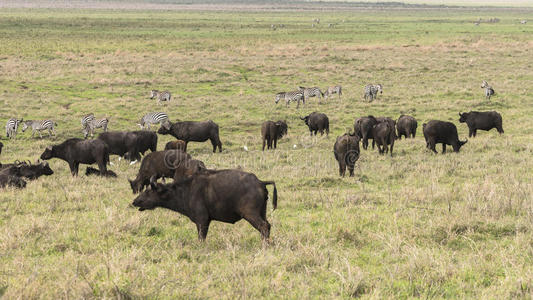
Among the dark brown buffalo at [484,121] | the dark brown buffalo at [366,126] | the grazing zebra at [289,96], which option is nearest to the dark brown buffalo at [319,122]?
the dark brown buffalo at [366,126]

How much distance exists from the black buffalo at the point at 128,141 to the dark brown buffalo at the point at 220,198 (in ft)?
32.0

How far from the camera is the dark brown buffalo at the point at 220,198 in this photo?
25.9ft

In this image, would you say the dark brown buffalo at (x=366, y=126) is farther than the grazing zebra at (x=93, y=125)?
No

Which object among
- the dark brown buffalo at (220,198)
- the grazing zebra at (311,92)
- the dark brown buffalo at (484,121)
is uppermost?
the dark brown buffalo at (220,198)

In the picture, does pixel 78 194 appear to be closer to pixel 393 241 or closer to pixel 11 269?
pixel 11 269

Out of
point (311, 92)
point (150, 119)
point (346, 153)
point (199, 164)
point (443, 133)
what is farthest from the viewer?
point (311, 92)

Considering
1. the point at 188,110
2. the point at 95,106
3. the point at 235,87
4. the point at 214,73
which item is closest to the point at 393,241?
the point at 188,110

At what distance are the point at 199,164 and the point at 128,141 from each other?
22.7ft

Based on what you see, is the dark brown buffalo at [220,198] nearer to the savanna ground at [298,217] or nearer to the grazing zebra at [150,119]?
the savanna ground at [298,217]

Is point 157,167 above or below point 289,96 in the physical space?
above

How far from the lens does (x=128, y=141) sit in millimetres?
18219

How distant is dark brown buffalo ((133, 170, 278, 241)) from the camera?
7895 millimetres

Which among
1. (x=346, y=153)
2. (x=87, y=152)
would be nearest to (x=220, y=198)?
(x=346, y=153)

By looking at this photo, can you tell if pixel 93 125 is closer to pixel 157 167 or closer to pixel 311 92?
pixel 157 167
